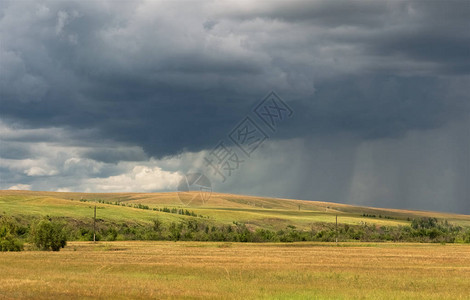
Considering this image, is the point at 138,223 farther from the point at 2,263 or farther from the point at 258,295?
the point at 258,295

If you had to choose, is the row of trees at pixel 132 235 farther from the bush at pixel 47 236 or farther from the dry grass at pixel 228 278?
the dry grass at pixel 228 278

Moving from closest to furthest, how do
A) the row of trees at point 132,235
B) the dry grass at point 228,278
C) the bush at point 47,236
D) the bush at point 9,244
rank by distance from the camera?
the dry grass at point 228,278
the bush at point 9,244
the bush at point 47,236
the row of trees at point 132,235

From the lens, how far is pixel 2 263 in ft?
196

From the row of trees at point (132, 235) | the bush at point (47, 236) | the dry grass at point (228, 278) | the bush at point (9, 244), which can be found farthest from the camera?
the row of trees at point (132, 235)

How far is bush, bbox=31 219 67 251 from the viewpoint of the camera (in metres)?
86.4

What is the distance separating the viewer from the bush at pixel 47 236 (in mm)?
86375

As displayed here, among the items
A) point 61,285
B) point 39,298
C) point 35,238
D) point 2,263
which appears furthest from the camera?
point 35,238

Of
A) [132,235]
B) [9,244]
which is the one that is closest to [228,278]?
[9,244]

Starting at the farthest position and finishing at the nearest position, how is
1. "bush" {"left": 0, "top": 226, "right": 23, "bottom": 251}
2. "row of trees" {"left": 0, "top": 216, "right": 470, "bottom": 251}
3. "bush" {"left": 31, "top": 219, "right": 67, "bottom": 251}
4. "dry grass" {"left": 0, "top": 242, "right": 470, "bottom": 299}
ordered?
"row of trees" {"left": 0, "top": 216, "right": 470, "bottom": 251} → "bush" {"left": 31, "top": 219, "right": 67, "bottom": 251} → "bush" {"left": 0, "top": 226, "right": 23, "bottom": 251} → "dry grass" {"left": 0, "top": 242, "right": 470, "bottom": 299}

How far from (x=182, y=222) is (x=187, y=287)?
455 feet

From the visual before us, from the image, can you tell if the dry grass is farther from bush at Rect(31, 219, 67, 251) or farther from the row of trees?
the row of trees

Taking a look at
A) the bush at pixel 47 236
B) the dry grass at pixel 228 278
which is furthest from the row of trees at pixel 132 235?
the dry grass at pixel 228 278

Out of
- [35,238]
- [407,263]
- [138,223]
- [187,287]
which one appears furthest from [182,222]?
[187,287]

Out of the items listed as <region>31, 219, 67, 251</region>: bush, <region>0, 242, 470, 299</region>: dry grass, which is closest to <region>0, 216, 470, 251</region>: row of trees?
<region>31, 219, 67, 251</region>: bush
